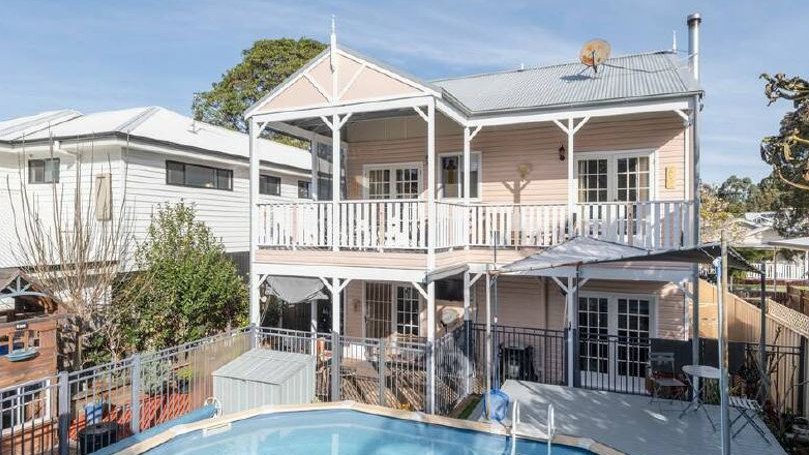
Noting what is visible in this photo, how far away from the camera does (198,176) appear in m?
15.2

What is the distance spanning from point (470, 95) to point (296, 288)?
6.81 m

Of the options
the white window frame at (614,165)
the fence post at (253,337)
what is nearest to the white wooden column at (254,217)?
the fence post at (253,337)

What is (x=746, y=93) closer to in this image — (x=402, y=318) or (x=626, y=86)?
(x=626, y=86)

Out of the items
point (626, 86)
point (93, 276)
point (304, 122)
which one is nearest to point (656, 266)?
point (626, 86)

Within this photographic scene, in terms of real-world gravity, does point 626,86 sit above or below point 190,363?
above

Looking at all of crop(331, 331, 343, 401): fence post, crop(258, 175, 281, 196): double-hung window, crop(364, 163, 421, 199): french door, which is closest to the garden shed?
crop(331, 331, 343, 401): fence post

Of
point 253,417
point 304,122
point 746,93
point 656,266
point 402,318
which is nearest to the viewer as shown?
point 253,417

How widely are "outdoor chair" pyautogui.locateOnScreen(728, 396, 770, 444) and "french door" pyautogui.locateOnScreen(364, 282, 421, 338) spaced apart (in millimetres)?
7415

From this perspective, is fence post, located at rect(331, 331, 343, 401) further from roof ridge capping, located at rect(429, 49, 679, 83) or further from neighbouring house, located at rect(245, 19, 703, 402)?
roof ridge capping, located at rect(429, 49, 679, 83)

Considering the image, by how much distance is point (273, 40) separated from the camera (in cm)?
3469

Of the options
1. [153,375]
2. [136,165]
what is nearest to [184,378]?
[153,375]

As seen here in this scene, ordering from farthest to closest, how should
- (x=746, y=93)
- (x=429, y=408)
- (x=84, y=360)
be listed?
(x=746, y=93)
(x=84, y=360)
(x=429, y=408)

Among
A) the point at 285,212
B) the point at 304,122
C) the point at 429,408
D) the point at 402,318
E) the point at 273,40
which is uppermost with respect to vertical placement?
the point at 273,40

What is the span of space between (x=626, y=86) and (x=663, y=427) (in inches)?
285
